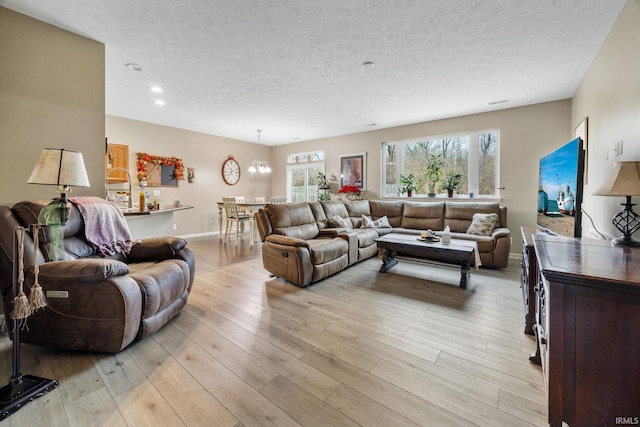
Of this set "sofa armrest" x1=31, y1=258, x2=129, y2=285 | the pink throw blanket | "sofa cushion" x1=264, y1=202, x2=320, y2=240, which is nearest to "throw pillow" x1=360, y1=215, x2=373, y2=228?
"sofa cushion" x1=264, y1=202, x2=320, y2=240

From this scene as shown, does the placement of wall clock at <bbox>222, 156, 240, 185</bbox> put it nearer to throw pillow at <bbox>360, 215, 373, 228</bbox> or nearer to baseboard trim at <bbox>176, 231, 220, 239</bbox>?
baseboard trim at <bbox>176, 231, 220, 239</bbox>

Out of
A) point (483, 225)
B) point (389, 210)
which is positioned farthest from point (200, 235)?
point (483, 225)

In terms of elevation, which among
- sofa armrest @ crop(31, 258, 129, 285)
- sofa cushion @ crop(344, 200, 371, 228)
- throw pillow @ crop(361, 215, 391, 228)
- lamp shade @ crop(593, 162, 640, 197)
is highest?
lamp shade @ crop(593, 162, 640, 197)

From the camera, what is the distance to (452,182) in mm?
Answer: 5297

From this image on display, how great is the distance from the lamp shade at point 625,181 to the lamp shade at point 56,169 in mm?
3452

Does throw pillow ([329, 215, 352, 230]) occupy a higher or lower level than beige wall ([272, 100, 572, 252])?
lower

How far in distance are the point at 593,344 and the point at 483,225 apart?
3.65 metres

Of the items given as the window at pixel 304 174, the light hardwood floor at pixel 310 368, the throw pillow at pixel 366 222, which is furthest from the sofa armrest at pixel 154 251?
the window at pixel 304 174

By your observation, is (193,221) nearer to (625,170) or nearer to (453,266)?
(453,266)

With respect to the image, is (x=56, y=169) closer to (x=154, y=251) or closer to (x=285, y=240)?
(x=154, y=251)

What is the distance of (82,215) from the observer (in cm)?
227

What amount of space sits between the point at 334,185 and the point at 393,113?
101 inches

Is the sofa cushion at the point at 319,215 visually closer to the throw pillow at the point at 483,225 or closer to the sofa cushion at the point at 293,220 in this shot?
the sofa cushion at the point at 293,220

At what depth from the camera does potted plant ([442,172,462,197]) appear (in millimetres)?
5273
